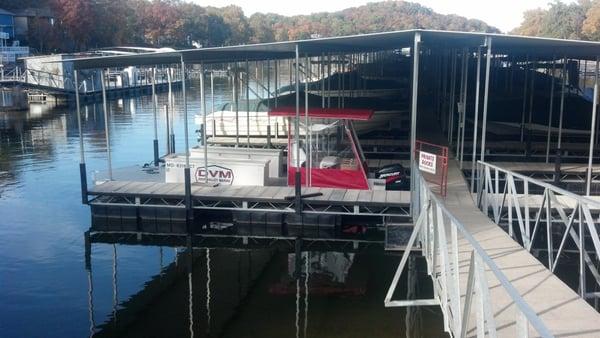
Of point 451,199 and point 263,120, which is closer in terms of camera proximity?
point 451,199

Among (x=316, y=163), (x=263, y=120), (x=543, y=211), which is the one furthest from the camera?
(x=263, y=120)

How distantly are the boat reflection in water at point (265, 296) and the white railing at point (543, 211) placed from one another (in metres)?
2.02

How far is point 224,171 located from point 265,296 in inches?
191

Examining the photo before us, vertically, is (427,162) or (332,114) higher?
(332,114)

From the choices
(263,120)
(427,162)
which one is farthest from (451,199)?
(263,120)

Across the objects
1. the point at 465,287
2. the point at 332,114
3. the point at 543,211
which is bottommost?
the point at 543,211

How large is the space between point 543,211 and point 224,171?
7.39 m

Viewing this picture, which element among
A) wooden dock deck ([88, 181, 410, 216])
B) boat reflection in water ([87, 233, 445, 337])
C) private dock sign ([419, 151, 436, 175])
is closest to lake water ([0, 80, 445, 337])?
boat reflection in water ([87, 233, 445, 337])

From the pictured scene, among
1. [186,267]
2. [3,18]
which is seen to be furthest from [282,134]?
[3,18]

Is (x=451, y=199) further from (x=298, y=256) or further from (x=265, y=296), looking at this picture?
(x=265, y=296)

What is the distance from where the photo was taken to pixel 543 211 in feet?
42.2

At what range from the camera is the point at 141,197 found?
587 inches

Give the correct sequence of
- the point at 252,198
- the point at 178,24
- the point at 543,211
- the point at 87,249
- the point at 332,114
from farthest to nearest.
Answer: the point at 178,24 → the point at 332,114 → the point at 252,198 → the point at 87,249 → the point at 543,211

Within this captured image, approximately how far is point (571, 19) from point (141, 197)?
93.2 m
